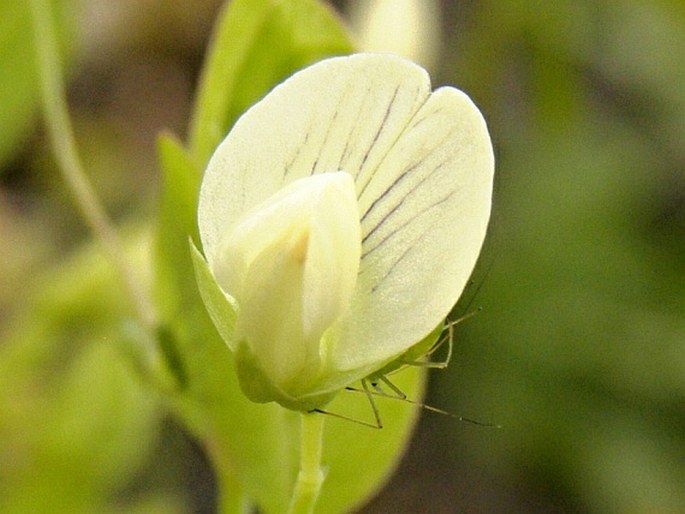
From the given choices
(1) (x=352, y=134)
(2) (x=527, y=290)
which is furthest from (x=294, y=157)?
A: (2) (x=527, y=290)

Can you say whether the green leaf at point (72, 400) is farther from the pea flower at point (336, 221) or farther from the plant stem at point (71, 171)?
the pea flower at point (336, 221)

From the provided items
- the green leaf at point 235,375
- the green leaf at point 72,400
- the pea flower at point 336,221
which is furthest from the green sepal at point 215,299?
the green leaf at point 72,400

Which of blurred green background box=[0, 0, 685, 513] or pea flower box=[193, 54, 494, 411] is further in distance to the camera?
blurred green background box=[0, 0, 685, 513]

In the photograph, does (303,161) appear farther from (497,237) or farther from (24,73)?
(497,237)

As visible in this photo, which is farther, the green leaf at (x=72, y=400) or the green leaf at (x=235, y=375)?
the green leaf at (x=72, y=400)

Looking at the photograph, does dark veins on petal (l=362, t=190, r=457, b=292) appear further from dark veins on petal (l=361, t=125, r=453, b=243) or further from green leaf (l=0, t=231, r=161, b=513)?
green leaf (l=0, t=231, r=161, b=513)

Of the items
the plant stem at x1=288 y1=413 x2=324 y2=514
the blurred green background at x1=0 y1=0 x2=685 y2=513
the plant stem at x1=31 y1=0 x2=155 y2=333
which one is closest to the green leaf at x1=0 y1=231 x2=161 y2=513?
the blurred green background at x1=0 y1=0 x2=685 y2=513
